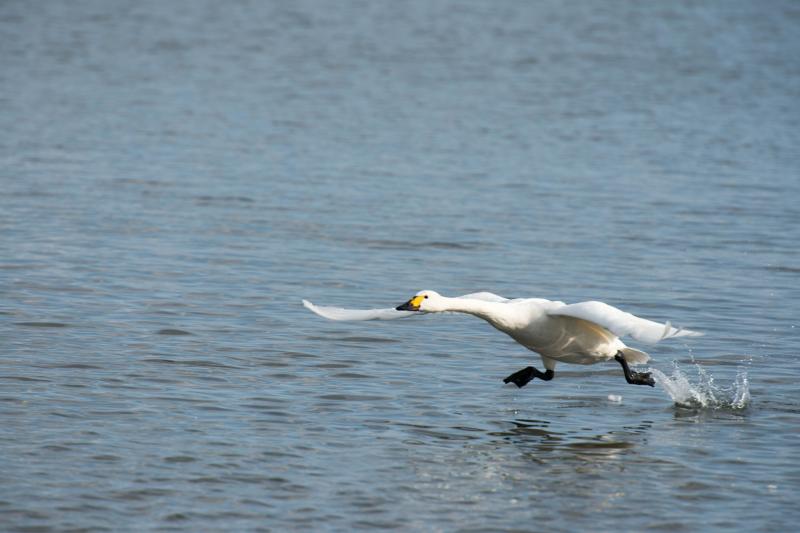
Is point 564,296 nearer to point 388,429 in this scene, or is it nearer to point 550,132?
point 388,429

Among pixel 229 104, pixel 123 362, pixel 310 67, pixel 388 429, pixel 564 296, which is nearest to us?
pixel 388 429

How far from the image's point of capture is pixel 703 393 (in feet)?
39.2

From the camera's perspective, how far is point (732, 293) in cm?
1583

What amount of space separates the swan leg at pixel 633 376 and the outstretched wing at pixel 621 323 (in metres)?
0.97

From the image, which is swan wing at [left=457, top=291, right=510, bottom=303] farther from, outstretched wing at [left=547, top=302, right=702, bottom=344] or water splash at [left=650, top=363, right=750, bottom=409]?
water splash at [left=650, top=363, right=750, bottom=409]

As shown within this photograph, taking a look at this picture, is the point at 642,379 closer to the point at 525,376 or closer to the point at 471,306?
the point at 525,376

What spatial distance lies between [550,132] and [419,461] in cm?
1871

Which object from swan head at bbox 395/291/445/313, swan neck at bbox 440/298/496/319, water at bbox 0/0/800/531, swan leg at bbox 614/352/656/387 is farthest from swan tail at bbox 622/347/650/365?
swan head at bbox 395/291/445/313

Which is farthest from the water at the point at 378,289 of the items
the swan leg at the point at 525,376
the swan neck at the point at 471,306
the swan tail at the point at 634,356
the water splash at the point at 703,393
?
the swan neck at the point at 471,306

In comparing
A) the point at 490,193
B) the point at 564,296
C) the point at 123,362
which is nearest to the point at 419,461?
the point at 123,362

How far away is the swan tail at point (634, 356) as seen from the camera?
39.1ft

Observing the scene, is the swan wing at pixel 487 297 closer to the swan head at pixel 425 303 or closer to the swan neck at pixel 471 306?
the swan neck at pixel 471 306

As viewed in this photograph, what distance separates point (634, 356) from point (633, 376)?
0.30 m

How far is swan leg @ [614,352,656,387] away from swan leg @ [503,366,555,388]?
2.04ft
